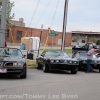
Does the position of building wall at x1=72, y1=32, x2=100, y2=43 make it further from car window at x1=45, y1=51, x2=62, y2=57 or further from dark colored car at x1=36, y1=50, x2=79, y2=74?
dark colored car at x1=36, y1=50, x2=79, y2=74

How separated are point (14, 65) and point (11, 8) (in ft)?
64.4

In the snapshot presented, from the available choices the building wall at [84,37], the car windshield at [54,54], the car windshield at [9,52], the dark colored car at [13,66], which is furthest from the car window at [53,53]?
the building wall at [84,37]

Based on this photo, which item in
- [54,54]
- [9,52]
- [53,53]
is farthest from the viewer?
[53,53]

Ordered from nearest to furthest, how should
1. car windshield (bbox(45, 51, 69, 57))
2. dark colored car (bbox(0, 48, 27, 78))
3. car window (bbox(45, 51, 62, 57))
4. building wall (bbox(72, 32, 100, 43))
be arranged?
dark colored car (bbox(0, 48, 27, 78))
car windshield (bbox(45, 51, 69, 57))
car window (bbox(45, 51, 62, 57))
building wall (bbox(72, 32, 100, 43))

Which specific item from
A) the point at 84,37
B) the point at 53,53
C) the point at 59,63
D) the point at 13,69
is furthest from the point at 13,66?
the point at 84,37

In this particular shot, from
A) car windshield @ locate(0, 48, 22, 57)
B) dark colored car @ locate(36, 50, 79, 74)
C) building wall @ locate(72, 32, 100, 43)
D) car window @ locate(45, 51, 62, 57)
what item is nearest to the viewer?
car windshield @ locate(0, 48, 22, 57)

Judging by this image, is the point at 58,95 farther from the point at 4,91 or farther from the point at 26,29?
the point at 26,29

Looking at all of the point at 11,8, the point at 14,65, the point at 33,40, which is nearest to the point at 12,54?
the point at 14,65

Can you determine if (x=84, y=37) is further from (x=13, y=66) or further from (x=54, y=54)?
(x=13, y=66)

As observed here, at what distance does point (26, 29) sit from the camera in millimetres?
57750

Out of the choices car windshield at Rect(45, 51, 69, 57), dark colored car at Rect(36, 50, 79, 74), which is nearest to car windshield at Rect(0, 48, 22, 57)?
dark colored car at Rect(36, 50, 79, 74)

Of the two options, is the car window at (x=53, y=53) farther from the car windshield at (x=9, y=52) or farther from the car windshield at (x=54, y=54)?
the car windshield at (x=9, y=52)

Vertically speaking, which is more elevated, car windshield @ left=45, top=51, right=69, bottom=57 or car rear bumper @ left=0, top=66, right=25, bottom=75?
car windshield @ left=45, top=51, right=69, bottom=57

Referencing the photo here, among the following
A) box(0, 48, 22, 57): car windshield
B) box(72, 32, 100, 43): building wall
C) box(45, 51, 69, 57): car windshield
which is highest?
box(72, 32, 100, 43): building wall
